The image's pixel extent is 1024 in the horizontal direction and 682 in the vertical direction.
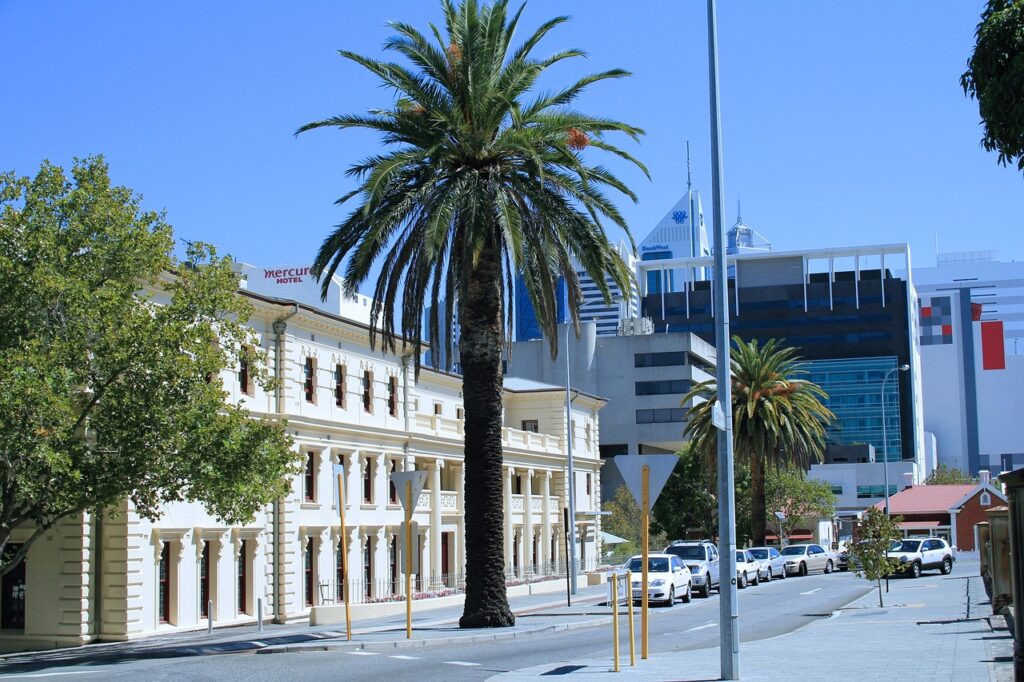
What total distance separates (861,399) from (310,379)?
119460 mm

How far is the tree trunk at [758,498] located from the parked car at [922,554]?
780 centimetres

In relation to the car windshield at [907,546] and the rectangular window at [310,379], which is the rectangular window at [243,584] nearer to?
the rectangular window at [310,379]

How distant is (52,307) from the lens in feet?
86.8

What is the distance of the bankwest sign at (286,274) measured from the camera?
60.5m

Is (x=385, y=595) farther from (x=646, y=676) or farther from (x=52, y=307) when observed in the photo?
(x=646, y=676)

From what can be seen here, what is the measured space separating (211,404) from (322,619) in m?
10.3

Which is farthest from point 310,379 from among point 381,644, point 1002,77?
point 1002,77

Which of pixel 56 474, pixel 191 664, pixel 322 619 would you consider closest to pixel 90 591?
pixel 322 619

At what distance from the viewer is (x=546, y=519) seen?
6519 centimetres

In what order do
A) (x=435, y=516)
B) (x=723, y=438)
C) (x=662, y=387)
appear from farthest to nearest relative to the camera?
(x=662, y=387) < (x=435, y=516) < (x=723, y=438)

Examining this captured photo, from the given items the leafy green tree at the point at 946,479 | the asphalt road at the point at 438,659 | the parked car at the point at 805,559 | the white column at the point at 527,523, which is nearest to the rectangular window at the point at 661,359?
the leafy green tree at the point at 946,479

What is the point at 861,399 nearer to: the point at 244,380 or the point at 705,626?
the point at 244,380

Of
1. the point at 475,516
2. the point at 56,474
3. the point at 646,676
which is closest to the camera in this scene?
the point at 646,676

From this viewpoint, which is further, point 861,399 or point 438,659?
point 861,399
